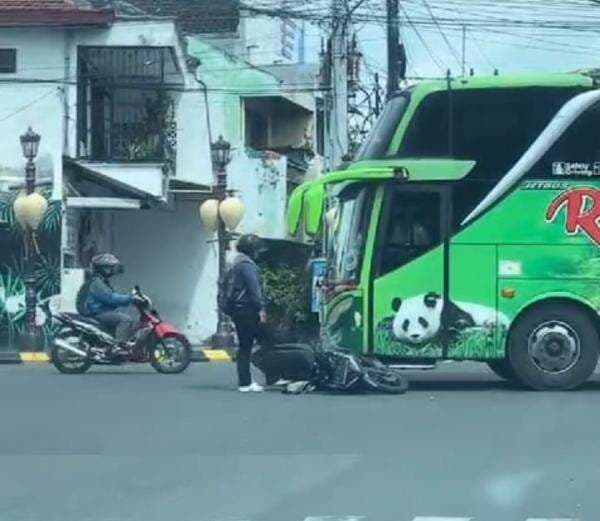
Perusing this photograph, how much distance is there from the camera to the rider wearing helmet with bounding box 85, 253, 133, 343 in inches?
906

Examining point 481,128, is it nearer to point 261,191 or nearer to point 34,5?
point 34,5

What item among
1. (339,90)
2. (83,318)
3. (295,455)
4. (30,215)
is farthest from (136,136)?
(295,455)

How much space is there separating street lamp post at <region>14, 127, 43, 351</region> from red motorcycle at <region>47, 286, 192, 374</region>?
6.88 meters

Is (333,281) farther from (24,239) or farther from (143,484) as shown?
(24,239)

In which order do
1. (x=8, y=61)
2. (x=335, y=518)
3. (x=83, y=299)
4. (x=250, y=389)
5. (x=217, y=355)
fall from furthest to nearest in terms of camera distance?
(x=8, y=61) → (x=217, y=355) → (x=83, y=299) → (x=250, y=389) → (x=335, y=518)

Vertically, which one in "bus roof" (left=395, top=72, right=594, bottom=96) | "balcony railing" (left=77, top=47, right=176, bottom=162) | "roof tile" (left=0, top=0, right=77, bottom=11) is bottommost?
"bus roof" (left=395, top=72, right=594, bottom=96)

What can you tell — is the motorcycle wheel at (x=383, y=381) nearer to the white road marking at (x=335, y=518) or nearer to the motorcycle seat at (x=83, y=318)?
the motorcycle seat at (x=83, y=318)

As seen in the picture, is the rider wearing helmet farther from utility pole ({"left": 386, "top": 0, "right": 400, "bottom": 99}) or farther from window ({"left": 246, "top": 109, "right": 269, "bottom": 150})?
window ({"left": 246, "top": 109, "right": 269, "bottom": 150})

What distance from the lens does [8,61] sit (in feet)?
106

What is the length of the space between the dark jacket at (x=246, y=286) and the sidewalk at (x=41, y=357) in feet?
28.9

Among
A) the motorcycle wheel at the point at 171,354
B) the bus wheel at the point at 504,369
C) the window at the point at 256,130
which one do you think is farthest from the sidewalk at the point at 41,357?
the window at the point at 256,130

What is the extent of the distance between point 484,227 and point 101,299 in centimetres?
643

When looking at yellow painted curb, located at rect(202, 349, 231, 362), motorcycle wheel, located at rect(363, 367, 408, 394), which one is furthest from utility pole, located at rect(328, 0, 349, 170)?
motorcycle wheel, located at rect(363, 367, 408, 394)

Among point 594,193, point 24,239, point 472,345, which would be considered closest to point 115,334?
point 472,345
